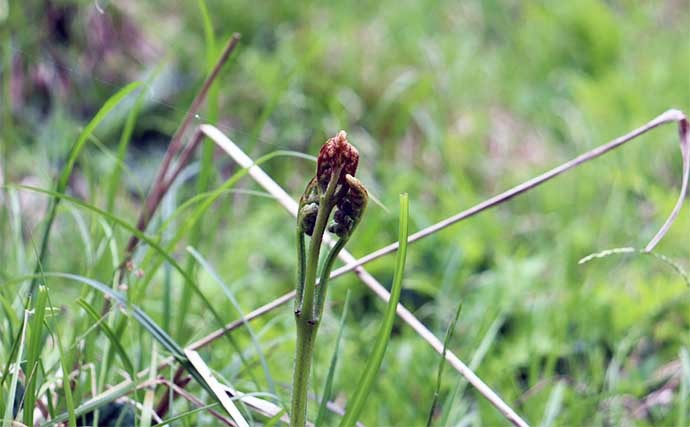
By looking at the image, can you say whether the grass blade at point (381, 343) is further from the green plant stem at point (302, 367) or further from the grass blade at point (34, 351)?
the grass blade at point (34, 351)

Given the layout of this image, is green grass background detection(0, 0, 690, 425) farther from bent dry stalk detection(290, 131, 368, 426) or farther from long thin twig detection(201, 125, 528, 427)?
bent dry stalk detection(290, 131, 368, 426)

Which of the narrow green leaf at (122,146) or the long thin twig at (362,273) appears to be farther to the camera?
the narrow green leaf at (122,146)

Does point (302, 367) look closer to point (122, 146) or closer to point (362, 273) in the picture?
point (362, 273)

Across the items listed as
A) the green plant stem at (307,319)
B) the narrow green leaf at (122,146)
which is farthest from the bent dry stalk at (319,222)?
the narrow green leaf at (122,146)

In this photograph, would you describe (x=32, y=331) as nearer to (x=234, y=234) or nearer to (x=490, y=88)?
(x=234, y=234)

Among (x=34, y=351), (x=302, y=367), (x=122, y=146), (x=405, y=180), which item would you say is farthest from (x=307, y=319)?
(x=405, y=180)

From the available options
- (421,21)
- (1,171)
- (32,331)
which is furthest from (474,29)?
(32,331)
